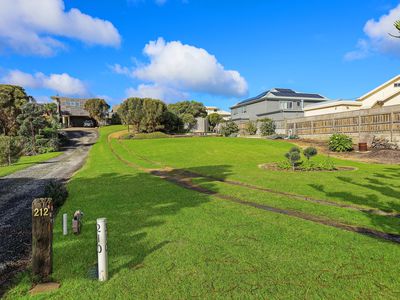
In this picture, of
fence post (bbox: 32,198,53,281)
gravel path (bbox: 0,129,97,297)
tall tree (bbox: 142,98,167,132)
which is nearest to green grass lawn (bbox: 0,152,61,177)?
gravel path (bbox: 0,129,97,297)

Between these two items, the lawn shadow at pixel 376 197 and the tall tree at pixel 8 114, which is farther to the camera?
the tall tree at pixel 8 114

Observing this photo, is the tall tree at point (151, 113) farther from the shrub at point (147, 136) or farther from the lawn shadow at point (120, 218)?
the lawn shadow at point (120, 218)

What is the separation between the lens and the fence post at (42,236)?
4.65 m

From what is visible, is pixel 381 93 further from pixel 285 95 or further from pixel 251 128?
pixel 251 128

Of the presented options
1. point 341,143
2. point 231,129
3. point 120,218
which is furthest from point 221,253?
point 231,129

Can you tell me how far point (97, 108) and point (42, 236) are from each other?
7489cm

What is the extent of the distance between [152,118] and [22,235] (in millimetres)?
45302

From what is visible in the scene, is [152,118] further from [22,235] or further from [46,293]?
[46,293]

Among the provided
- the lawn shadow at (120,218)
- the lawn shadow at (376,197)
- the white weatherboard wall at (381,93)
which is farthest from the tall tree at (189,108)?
the lawn shadow at (376,197)

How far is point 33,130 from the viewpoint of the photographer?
124 feet

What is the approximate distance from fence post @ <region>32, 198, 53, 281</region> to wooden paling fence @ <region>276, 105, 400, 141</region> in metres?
29.7

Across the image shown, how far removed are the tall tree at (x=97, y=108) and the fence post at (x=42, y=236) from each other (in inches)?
2938

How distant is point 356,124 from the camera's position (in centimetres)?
3019

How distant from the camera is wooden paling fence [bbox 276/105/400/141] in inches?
1015
